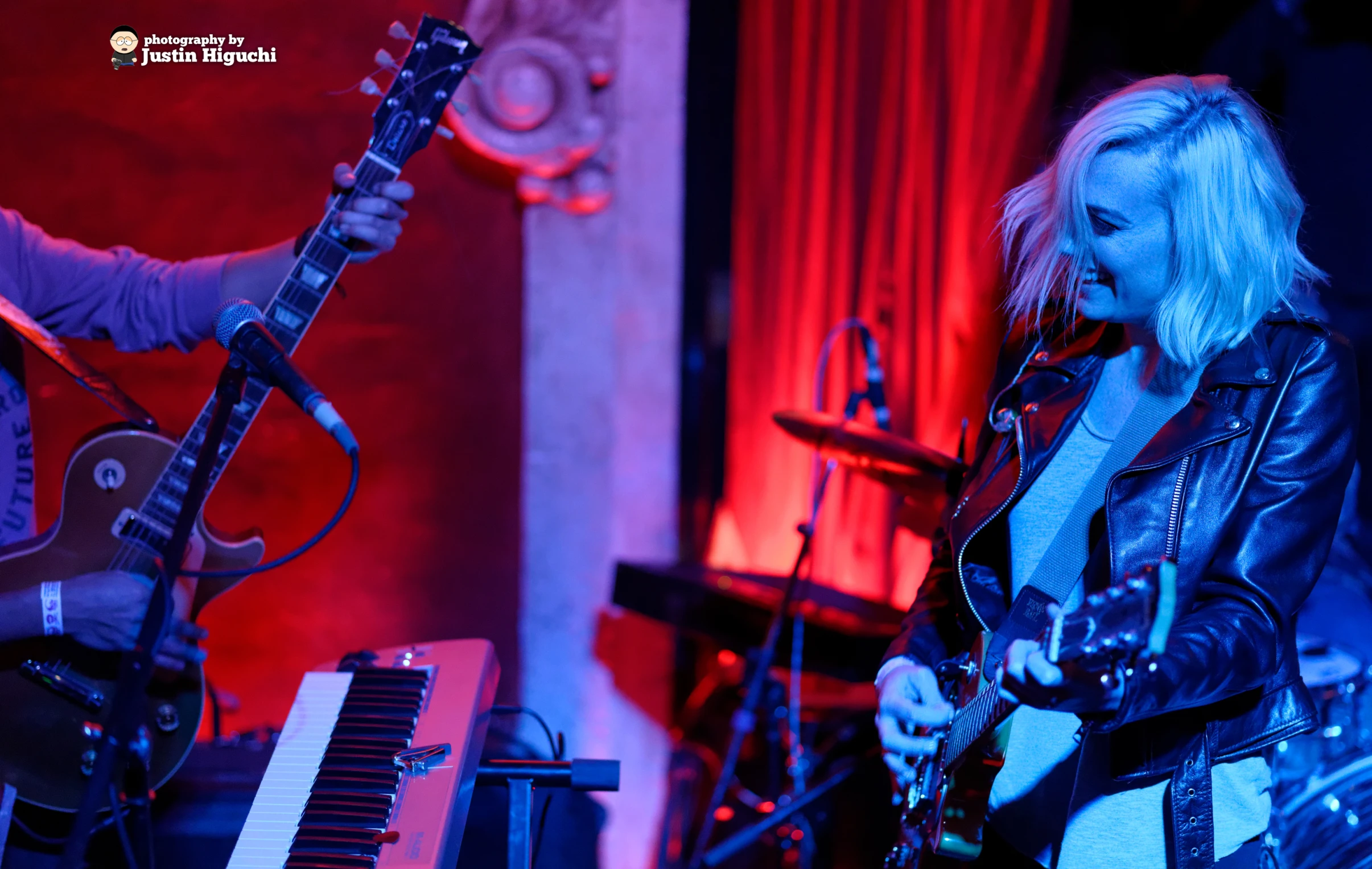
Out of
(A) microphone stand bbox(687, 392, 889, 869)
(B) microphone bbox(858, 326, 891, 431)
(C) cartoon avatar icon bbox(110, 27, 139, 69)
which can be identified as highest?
(C) cartoon avatar icon bbox(110, 27, 139, 69)

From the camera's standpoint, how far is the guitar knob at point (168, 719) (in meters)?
2.12

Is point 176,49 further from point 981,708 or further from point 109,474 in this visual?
point 981,708

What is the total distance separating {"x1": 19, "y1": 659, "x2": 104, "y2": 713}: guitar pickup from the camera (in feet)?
6.61

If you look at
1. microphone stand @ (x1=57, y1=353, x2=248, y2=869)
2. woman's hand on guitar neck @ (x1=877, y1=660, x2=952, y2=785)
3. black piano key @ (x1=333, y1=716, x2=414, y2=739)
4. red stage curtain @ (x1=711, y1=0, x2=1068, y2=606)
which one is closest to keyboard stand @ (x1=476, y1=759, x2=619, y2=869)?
black piano key @ (x1=333, y1=716, x2=414, y2=739)

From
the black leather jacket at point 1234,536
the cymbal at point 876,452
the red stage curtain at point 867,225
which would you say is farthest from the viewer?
the red stage curtain at point 867,225

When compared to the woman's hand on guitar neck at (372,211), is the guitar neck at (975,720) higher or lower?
lower

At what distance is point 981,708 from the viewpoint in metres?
1.43

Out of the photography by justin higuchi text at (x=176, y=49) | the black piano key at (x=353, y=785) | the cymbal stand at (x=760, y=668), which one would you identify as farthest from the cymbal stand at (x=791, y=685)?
the photography by justin higuchi text at (x=176, y=49)

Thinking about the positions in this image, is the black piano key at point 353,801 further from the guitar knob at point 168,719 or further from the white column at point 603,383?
the white column at point 603,383

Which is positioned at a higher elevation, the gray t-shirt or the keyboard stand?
the gray t-shirt

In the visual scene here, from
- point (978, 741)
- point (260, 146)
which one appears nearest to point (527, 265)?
point (260, 146)

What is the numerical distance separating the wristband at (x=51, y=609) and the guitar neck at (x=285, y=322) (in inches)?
5.7

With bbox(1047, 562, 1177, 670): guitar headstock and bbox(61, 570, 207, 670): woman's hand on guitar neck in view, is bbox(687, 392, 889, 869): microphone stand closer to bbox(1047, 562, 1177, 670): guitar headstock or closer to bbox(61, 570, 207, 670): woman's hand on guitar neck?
bbox(61, 570, 207, 670): woman's hand on guitar neck

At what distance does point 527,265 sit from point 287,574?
4.24 ft
